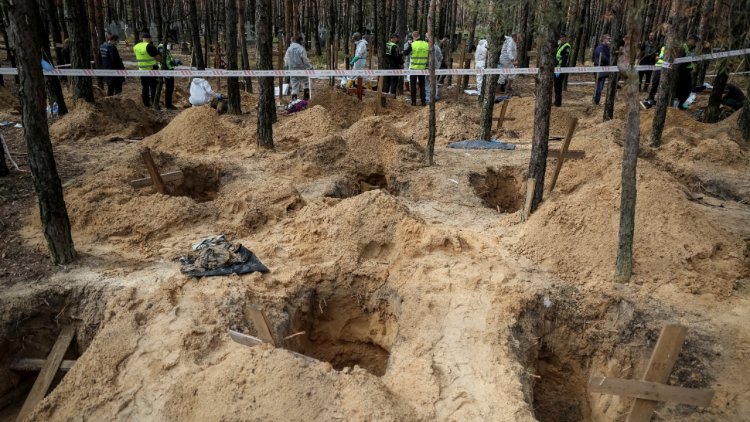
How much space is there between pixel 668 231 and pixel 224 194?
20.7ft

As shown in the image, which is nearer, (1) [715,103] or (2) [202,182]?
(2) [202,182]

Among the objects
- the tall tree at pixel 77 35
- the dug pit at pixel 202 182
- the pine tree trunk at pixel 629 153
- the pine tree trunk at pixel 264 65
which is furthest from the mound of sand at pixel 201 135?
the pine tree trunk at pixel 629 153

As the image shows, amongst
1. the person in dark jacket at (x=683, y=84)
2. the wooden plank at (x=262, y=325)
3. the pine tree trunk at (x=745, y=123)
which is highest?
the person in dark jacket at (x=683, y=84)

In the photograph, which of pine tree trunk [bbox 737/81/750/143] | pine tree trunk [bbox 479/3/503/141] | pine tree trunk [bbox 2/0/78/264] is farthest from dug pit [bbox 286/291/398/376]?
pine tree trunk [bbox 737/81/750/143]

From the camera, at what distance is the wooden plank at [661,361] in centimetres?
384

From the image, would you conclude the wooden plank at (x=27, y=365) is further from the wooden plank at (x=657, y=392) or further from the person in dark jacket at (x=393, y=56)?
the person in dark jacket at (x=393, y=56)

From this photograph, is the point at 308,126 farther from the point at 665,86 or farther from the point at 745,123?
the point at 745,123

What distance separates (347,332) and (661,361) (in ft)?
10.9

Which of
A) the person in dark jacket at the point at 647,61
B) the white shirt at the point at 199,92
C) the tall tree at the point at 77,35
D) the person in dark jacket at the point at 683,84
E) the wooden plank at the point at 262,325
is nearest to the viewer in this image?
the wooden plank at the point at 262,325

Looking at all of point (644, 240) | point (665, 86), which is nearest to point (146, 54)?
point (665, 86)

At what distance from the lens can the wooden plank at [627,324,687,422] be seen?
384cm

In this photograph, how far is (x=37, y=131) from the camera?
532 centimetres

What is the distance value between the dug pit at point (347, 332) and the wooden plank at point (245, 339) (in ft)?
4.22

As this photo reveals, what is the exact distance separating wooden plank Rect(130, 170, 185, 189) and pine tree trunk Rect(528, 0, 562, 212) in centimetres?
543
